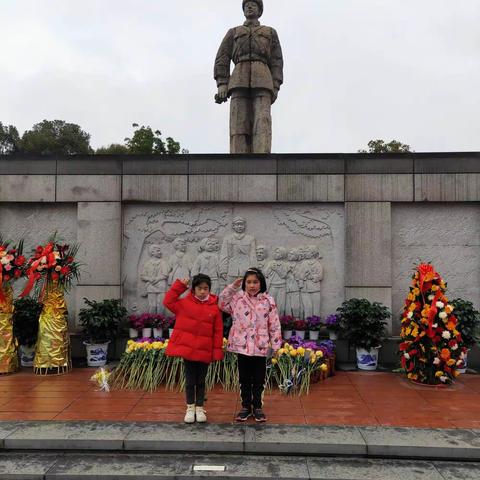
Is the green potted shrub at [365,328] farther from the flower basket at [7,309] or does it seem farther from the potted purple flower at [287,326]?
the flower basket at [7,309]

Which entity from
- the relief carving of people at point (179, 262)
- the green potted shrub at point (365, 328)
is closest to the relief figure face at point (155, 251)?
the relief carving of people at point (179, 262)

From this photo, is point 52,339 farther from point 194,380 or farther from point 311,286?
point 311,286

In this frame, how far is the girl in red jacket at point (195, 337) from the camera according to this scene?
400 centimetres

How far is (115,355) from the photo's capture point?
21.4 ft

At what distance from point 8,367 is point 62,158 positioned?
296cm

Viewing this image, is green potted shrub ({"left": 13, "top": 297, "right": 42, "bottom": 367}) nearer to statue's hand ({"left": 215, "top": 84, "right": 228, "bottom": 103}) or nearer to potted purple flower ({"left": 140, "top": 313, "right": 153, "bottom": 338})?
potted purple flower ({"left": 140, "top": 313, "right": 153, "bottom": 338})

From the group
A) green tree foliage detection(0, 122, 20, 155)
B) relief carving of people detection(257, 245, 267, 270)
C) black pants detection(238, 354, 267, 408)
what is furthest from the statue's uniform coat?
green tree foliage detection(0, 122, 20, 155)

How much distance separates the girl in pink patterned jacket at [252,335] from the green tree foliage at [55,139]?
108 feet

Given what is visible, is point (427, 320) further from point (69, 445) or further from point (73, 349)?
point (73, 349)

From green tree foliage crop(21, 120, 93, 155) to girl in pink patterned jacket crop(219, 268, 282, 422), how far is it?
33005mm

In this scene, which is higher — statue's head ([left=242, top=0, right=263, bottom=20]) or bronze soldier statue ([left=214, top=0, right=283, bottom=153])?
statue's head ([left=242, top=0, right=263, bottom=20])

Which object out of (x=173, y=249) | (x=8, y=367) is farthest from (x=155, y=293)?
(x=8, y=367)

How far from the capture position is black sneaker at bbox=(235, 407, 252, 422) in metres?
4.05

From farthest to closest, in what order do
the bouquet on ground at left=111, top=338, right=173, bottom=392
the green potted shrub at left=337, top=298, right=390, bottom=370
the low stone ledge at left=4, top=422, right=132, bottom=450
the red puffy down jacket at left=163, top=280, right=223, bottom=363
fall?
the green potted shrub at left=337, top=298, right=390, bottom=370 → the bouquet on ground at left=111, top=338, right=173, bottom=392 → the red puffy down jacket at left=163, top=280, right=223, bottom=363 → the low stone ledge at left=4, top=422, right=132, bottom=450
